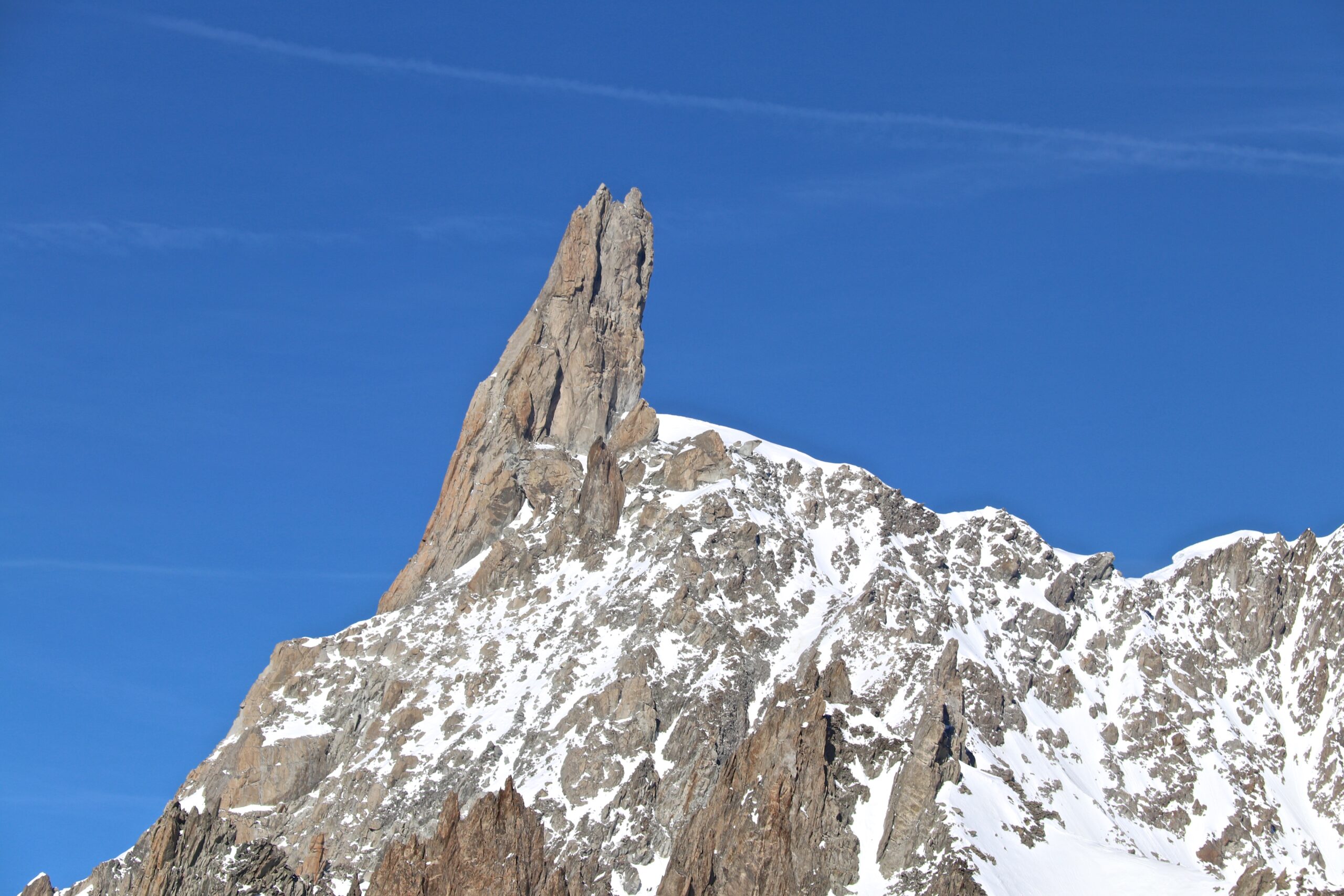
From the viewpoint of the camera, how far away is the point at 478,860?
190 m

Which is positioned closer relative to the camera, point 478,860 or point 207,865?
point 207,865

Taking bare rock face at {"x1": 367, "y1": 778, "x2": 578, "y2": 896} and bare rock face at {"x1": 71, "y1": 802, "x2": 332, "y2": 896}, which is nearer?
bare rock face at {"x1": 71, "y1": 802, "x2": 332, "y2": 896}

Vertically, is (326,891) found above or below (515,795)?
below

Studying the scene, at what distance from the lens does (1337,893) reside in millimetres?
181125

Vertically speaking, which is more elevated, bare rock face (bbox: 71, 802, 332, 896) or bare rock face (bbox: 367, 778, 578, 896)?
bare rock face (bbox: 367, 778, 578, 896)

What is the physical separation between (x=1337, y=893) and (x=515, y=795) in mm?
76873

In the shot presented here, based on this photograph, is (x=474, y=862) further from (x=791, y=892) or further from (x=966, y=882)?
(x=966, y=882)

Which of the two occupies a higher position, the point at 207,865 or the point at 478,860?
the point at 478,860

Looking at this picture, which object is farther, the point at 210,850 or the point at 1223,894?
the point at 1223,894

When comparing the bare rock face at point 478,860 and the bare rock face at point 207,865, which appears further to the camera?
the bare rock face at point 478,860

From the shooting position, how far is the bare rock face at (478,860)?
611 ft

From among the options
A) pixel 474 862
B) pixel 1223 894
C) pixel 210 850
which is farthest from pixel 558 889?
pixel 1223 894

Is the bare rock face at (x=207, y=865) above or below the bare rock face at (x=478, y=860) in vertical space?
below

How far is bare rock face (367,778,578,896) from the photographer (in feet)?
611
